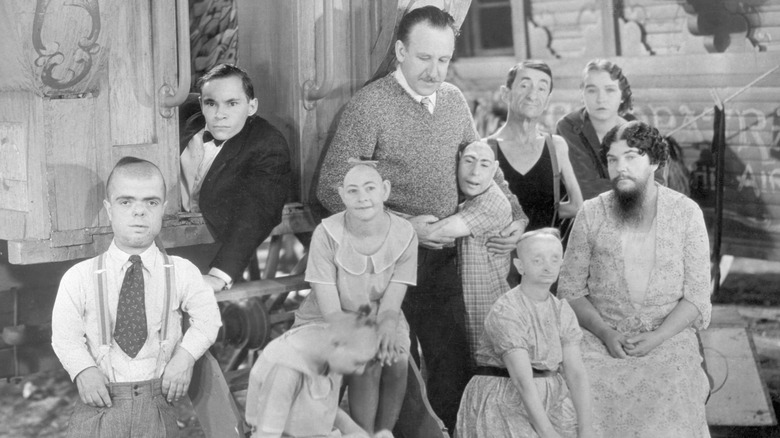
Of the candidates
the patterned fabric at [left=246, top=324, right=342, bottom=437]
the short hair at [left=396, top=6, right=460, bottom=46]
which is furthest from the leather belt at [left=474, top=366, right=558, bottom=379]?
the short hair at [left=396, top=6, right=460, bottom=46]

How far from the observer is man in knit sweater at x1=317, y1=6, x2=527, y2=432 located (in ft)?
13.4

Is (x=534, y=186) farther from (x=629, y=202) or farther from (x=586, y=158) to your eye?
(x=586, y=158)

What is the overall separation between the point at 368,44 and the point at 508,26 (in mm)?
5869

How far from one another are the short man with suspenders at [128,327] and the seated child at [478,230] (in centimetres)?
120

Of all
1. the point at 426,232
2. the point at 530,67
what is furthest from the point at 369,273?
the point at 530,67

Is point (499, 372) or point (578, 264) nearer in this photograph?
point (499, 372)

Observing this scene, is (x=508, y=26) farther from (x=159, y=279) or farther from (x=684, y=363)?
(x=159, y=279)

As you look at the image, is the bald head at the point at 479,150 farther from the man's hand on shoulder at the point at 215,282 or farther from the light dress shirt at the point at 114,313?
the light dress shirt at the point at 114,313

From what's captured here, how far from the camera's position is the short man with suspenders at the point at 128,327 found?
3.41 meters

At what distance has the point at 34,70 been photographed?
3.47m

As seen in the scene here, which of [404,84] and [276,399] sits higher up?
[404,84]

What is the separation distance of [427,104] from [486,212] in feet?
1.71

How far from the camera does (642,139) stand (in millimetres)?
4129

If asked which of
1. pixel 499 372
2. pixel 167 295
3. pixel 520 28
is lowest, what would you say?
pixel 499 372
